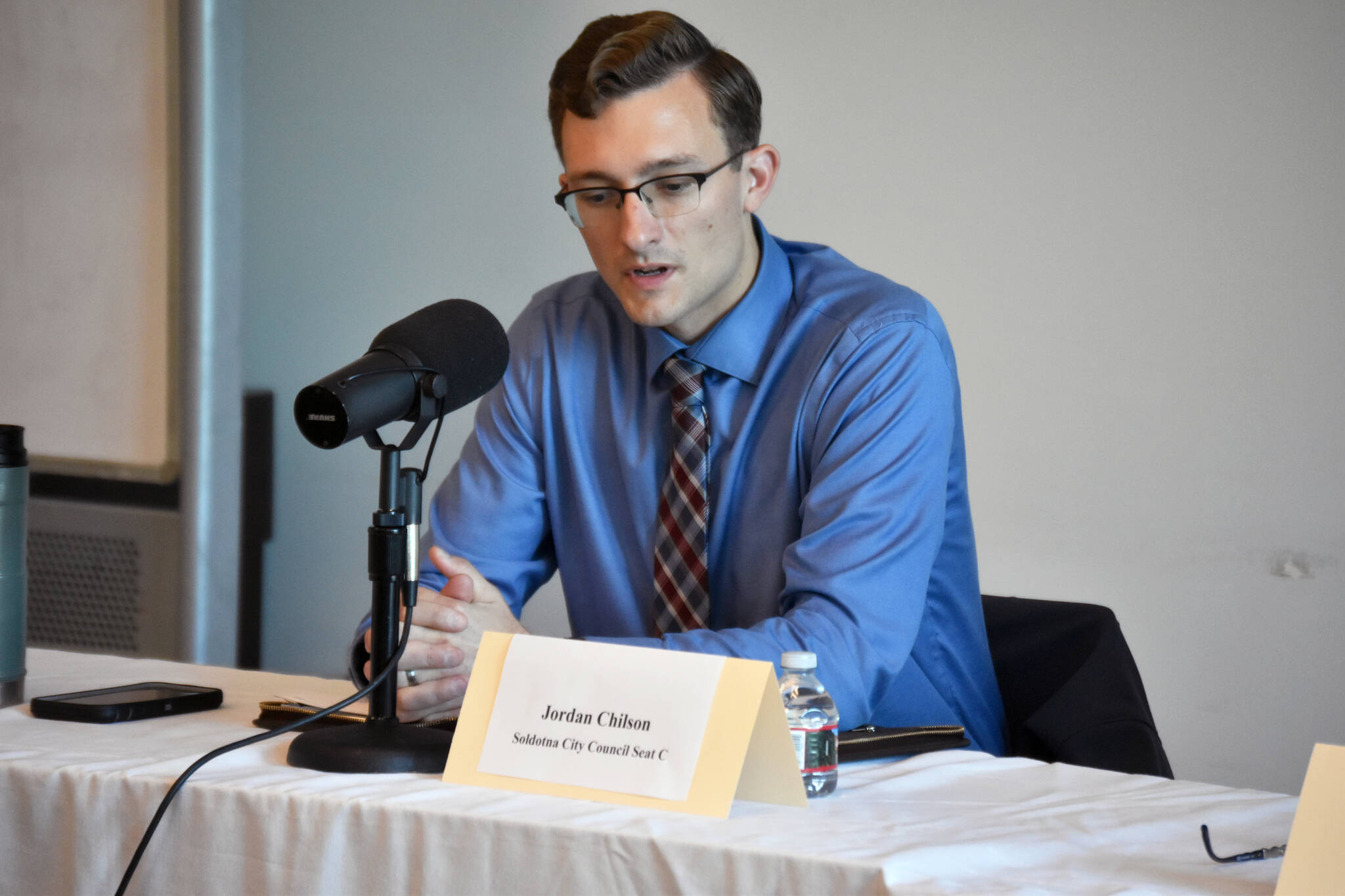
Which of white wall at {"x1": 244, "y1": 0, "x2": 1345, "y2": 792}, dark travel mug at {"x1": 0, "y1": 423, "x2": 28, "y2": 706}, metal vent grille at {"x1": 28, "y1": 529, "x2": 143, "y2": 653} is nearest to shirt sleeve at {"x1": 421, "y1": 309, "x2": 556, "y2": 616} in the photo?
dark travel mug at {"x1": 0, "y1": 423, "x2": 28, "y2": 706}

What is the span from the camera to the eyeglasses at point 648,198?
1371 mm

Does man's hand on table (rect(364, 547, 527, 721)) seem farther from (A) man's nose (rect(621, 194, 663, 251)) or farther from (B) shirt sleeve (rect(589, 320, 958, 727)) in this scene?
(A) man's nose (rect(621, 194, 663, 251))

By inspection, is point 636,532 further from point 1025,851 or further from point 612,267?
point 1025,851

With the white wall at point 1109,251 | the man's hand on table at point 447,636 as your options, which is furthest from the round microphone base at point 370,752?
the white wall at point 1109,251

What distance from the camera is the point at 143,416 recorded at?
270cm

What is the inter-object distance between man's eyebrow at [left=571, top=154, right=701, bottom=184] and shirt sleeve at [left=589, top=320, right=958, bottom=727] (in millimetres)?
300

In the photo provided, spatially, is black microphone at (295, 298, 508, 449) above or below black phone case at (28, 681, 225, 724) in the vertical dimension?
above

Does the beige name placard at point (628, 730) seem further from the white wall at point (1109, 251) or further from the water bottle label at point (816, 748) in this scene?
the white wall at point (1109, 251)

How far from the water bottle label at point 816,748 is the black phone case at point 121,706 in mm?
590

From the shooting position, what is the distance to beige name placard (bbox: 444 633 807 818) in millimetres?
800

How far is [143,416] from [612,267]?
5.62 ft

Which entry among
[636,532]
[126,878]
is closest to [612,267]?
[636,532]

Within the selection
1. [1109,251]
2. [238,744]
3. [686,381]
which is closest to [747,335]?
[686,381]

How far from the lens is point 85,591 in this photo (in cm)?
282
